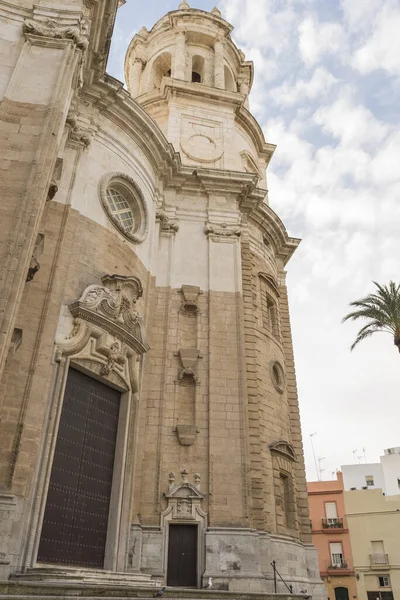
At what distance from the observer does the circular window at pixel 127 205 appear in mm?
15955

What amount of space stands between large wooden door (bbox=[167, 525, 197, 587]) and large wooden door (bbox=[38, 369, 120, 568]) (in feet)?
6.87

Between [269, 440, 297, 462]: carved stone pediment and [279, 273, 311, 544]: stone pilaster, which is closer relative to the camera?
[269, 440, 297, 462]: carved stone pediment

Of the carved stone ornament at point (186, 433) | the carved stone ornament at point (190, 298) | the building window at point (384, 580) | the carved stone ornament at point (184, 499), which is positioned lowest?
the building window at point (384, 580)

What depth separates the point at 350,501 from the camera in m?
37.4

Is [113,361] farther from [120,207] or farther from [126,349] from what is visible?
[120,207]

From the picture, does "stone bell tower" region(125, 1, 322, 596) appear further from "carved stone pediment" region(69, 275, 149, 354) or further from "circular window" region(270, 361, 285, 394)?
"carved stone pediment" region(69, 275, 149, 354)

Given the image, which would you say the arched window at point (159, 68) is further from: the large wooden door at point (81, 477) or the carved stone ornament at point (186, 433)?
the large wooden door at point (81, 477)

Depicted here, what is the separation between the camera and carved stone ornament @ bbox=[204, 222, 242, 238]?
1884 cm

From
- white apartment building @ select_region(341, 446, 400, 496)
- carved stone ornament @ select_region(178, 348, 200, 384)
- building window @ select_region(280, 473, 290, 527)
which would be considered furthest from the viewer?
white apartment building @ select_region(341, 446, 400, 496)

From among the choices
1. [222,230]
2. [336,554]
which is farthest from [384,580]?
[222,230]

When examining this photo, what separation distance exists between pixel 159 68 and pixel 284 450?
21.7 meters

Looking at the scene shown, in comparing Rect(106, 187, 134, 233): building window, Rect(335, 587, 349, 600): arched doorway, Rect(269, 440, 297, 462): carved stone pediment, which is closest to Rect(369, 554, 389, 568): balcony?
Rect(335, 587, 349, 600): arched doorway

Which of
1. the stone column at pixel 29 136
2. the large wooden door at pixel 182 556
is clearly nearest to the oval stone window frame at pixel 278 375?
the large wooden door at pixel 182 556

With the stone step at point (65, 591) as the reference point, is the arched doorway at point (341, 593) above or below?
above
